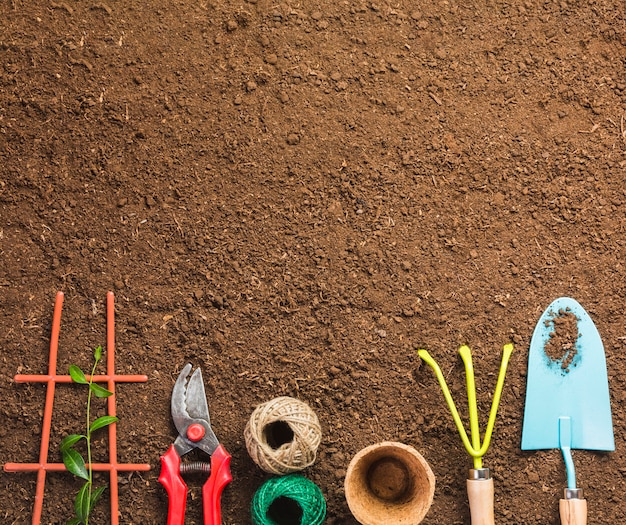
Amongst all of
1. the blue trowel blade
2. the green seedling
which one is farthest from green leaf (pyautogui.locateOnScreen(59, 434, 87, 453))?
the blue trowel blade

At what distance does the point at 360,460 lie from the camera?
1290 mm

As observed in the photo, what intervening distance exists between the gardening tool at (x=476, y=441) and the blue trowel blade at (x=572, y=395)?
8 cm

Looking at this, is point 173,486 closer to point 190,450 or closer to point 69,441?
point 190,450

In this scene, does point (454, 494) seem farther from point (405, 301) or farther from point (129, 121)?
point (129, 121)

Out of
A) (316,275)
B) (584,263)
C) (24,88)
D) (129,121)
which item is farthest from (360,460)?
(24,88)

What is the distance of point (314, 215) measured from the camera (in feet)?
4.65

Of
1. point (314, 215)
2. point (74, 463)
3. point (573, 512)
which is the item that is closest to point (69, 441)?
point (74, 463)

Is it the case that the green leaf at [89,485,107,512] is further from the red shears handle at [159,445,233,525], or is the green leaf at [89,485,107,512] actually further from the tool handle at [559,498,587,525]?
the tool handle at [559,498,587,525]

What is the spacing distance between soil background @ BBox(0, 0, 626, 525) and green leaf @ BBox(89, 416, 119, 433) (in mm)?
33

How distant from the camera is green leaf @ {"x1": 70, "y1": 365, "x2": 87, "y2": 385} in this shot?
1339mm

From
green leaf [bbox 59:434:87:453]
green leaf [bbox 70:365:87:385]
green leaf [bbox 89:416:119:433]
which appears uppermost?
green leaf [bbox 70:365:87:385]

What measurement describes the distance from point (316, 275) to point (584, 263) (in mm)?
536

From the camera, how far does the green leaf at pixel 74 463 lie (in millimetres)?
1312

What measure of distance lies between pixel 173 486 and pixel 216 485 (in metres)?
0.08
